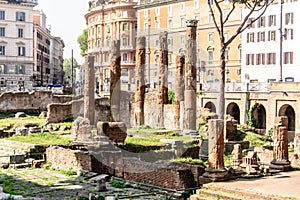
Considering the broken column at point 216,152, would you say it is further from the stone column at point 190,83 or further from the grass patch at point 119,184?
the stone column at point 190,83

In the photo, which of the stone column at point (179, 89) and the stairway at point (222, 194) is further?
the stone column at point (179, 89)

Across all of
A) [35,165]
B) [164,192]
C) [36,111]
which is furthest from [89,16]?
[164,192]

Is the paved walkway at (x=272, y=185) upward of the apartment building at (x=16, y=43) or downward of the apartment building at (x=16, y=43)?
downward

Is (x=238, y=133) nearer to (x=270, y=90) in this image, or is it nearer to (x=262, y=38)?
(x=270, y=90)

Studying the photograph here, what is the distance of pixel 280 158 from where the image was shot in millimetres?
20547

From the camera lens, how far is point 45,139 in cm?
2722

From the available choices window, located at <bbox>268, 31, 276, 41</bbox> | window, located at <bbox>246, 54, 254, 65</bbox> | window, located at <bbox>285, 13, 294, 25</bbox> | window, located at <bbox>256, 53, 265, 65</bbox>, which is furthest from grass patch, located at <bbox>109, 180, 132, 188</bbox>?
window, located at <bbox>246, 54, 254, 65</bbox>

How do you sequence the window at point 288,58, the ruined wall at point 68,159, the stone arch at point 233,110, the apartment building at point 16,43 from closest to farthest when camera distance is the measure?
1. the ruined wall at point 68,159
2. the stone arch at point 233,110
3. the window at point 288,58
4. the apartment building at point 16,43

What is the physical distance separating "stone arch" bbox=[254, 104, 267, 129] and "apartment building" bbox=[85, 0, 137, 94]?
88.7ft

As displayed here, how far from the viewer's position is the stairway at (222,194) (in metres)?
15.4

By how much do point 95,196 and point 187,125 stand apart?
43.8 ft

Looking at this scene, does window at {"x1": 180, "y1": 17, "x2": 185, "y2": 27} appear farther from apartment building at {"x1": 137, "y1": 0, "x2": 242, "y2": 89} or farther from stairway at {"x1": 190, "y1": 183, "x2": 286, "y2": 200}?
stairway at {"x1": 190, "y1": 183, "x2": 286, "y2": 200}

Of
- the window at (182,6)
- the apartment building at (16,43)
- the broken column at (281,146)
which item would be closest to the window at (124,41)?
the window at (182,6)

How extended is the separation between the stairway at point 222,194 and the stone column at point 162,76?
17.4m
